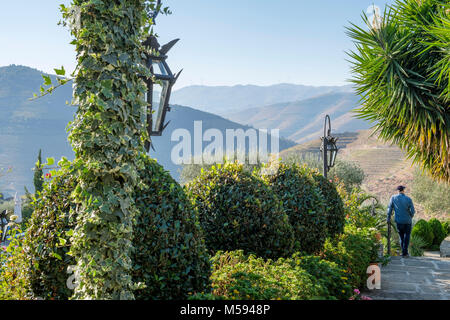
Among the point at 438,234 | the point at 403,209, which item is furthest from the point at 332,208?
the point at 438,234

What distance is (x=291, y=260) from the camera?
4.78 metres

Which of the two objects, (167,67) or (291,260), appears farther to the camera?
(291,260)

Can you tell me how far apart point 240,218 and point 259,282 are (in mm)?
1264

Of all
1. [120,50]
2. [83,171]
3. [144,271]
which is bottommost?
[144,271]

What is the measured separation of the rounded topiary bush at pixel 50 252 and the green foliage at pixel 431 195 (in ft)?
61.7

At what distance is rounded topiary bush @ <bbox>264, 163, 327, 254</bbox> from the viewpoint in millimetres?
6205

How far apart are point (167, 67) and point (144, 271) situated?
1.96m

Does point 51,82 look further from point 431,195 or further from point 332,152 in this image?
point 431,195

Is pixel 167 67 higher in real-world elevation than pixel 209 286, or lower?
higher

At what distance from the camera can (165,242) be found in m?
3.28

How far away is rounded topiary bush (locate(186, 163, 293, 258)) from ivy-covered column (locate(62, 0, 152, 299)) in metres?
2.52

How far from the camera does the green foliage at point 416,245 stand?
11.4 m
